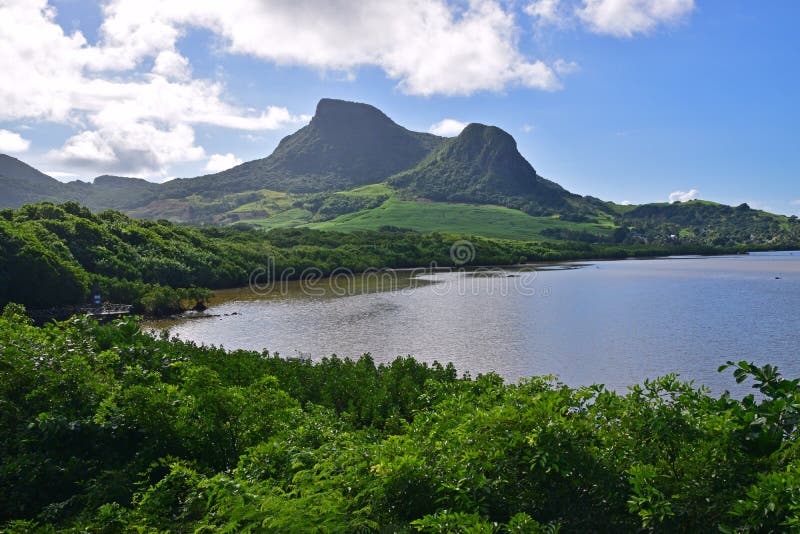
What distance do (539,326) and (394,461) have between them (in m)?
44.8

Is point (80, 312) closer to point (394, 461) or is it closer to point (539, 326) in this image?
point (539, 326)

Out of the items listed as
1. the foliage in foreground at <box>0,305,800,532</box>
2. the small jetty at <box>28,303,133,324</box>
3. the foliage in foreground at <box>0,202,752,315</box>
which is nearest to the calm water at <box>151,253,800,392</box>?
the small jetty at <box>28,303,133,324</box>

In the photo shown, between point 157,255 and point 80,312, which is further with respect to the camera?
point 157,255

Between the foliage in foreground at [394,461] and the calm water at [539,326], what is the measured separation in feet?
77.0

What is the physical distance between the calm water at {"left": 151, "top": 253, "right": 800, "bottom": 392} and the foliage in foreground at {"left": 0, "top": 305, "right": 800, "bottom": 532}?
2348 centimetres

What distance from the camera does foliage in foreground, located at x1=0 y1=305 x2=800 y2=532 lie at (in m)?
6.02

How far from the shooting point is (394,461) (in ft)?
22.5

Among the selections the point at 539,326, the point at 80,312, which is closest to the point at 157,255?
the point at 80,312

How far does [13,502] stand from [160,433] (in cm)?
235

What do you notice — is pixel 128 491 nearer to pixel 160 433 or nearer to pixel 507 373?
pixel 160 433

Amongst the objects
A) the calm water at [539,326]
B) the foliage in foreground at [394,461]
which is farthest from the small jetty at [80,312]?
the foliage in foreground at [394,461]

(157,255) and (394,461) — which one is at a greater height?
(157,255)

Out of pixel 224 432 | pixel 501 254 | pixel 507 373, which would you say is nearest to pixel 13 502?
pixel 224 432

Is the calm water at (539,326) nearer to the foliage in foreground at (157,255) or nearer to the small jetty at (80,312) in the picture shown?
the small jetty at (80,312)
